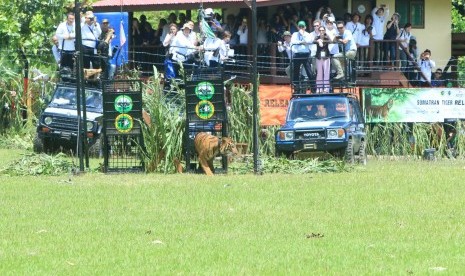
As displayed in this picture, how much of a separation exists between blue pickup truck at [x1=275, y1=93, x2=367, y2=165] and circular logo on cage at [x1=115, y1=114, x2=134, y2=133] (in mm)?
4581

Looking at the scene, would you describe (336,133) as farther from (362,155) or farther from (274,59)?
(274,59)

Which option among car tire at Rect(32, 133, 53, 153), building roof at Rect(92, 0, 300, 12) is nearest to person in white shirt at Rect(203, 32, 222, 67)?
building roof at Rect(92, 0, 300, 12)

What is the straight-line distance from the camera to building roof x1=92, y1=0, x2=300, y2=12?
35312 millimetres

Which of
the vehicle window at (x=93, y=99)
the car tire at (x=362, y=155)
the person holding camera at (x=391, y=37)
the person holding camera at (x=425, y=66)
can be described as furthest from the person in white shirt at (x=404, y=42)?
the vehicle window at (x=93, y=99)

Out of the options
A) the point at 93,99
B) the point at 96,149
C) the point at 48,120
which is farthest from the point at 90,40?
the point at 96,149

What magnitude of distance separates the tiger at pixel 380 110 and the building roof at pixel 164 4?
15.1 feet

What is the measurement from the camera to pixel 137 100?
75.9 ft

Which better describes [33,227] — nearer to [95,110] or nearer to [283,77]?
[95,110]

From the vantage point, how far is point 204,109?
23.3 meters

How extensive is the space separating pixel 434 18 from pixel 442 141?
11.2m

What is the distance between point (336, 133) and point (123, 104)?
17.3 feet

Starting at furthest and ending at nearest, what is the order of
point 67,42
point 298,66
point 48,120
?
point 67,42
point 298,66
point 48,120

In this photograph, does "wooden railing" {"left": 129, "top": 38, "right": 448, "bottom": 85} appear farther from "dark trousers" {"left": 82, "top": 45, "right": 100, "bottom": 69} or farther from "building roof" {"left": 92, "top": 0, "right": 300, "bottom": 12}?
"dark trousers" {"left": 82, "top": 45, "right": 100, "bottom": 69}

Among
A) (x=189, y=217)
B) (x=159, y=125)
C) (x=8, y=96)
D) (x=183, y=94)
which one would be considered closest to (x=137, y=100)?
(x=159, y=125)
